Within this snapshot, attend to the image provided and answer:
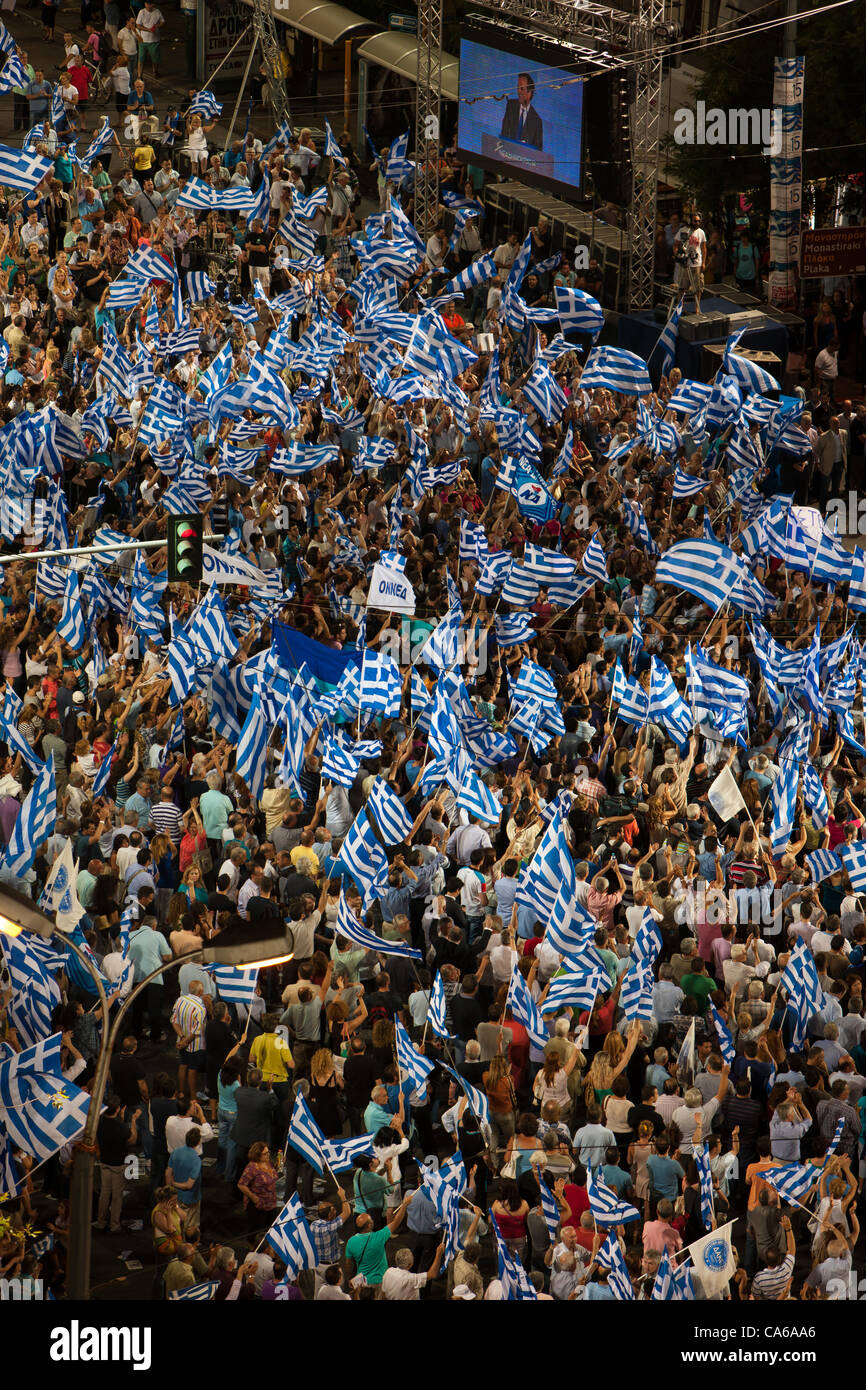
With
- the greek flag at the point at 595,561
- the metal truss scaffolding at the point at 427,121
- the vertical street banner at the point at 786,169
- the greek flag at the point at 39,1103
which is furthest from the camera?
the metal truss scaffolding at the point at 427,121

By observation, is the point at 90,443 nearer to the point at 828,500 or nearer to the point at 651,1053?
the point at 828,500

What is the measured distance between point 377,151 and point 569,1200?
30148mm

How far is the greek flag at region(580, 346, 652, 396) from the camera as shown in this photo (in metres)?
27.7

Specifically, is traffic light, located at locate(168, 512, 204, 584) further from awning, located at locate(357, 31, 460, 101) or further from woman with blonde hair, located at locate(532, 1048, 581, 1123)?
awning, located at locate(357, 31, 460, 101)

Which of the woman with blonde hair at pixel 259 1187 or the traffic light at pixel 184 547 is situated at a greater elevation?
the traffic light at pixel 184 547

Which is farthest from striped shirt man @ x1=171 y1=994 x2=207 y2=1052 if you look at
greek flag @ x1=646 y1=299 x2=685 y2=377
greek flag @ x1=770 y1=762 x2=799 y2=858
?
greek flag @ x1=646 y1=299 x2=685 y2=377

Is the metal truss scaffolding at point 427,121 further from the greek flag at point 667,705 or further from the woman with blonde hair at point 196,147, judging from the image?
the greek flag at point 667,705

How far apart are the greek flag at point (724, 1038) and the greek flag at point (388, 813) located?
359 centimetres

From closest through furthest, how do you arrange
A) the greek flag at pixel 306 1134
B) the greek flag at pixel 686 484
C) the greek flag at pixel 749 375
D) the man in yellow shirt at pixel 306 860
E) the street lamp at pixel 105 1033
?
the street lamp at pixel 105 1033 → the greek flag at pixel 306 1134 → the man in yellow shirt at pixel 306 860 → the greek flag at pixel 686 484 → the greek flag at pixel 749 375

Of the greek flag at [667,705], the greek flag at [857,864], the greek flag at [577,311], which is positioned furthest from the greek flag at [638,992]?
the greek flag at [577,311]

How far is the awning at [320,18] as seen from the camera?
45.6m

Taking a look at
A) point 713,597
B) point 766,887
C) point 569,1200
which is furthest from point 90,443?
point 569,1200

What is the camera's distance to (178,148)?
38500mm

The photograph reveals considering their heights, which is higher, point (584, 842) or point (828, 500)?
point (828, 500)
